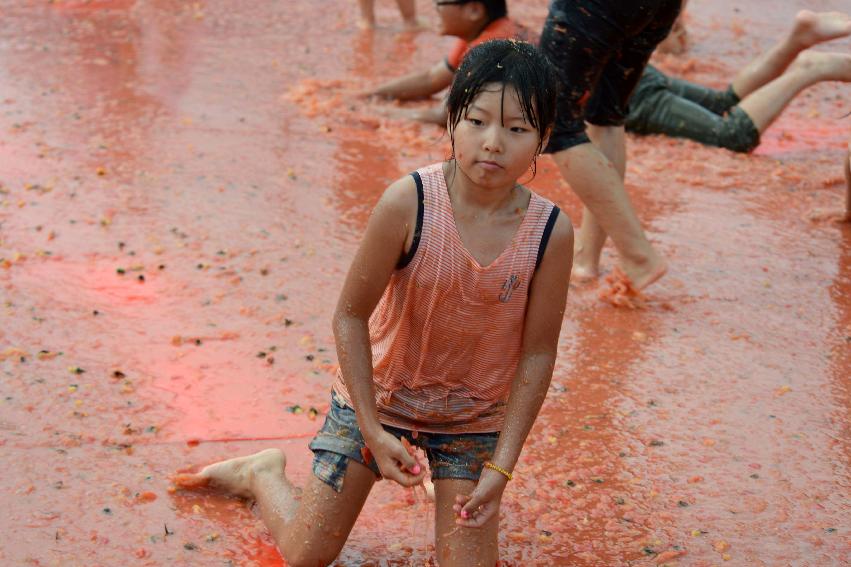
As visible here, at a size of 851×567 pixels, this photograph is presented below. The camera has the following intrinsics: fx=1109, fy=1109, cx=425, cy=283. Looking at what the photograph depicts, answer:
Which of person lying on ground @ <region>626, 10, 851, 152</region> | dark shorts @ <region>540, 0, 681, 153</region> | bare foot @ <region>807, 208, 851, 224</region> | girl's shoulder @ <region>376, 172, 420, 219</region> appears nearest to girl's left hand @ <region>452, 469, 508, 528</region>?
girl's shoulder @ <region>376, 172, 420, 219</region>

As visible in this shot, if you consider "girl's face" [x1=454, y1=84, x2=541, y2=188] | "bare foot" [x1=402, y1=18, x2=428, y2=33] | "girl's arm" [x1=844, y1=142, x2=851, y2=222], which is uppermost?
"girl's face" [x1=454, y1=84, x2=541, y2=188]

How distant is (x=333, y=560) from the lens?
2596 mm

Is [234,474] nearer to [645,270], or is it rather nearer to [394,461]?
[394,461]

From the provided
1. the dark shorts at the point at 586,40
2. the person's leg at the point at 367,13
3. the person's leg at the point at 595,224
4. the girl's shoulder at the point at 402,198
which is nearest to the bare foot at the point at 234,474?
the girl's shoulder at the point at 402,198

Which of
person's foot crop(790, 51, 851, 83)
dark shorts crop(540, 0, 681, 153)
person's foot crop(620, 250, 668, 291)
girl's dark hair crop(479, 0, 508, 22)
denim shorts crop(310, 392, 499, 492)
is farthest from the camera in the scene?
person's foot crop(790, 51, 851, 83)

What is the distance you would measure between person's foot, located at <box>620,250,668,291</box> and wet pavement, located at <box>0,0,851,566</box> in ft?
0.46

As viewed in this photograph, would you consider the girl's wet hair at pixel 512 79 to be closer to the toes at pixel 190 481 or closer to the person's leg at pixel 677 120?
the toes at pixel 190 481

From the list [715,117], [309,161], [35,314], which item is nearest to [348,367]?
[35,314]

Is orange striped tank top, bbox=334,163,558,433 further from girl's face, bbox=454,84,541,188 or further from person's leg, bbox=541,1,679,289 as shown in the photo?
person's leg, bbox=541,1,679,289

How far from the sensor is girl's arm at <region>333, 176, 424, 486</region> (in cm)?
235

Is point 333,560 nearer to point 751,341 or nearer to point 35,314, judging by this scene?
point 35,314

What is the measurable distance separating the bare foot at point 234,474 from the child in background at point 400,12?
5671 millimetres

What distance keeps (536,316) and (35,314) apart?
2024 millimetres

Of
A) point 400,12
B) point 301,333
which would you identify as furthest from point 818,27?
point 400,12
